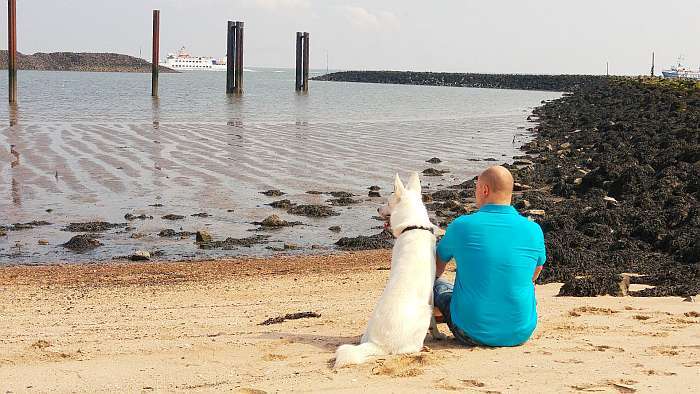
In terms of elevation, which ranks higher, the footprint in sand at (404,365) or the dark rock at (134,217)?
the footprint in sand at (404,365)

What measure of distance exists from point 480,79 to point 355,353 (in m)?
111

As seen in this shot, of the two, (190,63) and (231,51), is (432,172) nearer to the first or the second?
(231,51)

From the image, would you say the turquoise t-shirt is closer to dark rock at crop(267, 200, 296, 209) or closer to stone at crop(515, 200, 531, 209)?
stone at crop(515, 200, 531, 209)

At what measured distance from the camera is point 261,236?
11.2m

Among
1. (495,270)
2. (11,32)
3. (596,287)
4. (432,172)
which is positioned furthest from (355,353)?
(11,32)

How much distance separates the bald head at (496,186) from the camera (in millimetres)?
4777

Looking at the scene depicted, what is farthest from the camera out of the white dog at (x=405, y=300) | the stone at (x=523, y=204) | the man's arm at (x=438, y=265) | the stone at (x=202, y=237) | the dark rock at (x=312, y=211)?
the dark rock at (x=312, y=211)

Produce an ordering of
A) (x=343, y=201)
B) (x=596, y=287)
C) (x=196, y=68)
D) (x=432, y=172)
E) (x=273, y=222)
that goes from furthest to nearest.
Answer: (x=196, y=68) → (x=432, y=172) → (x=343, y=201) → (x=273, y=222) → (x=596, y=287)

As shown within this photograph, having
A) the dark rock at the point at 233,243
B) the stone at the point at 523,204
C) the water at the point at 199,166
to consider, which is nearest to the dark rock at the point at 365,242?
the water at the point at 199,166

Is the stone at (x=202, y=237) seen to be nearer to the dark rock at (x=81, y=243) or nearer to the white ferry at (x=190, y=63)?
the dark rock at (x=81, y=243)

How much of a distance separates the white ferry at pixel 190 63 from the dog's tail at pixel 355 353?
164 m

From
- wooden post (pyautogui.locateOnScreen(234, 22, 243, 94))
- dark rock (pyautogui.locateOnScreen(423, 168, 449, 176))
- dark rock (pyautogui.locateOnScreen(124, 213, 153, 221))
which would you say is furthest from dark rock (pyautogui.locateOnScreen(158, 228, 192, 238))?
wooden post (pyautogui.locateOnScreen(234, 22, 243, 94))

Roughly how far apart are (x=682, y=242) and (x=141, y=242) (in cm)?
642

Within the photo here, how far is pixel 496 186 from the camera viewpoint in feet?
15.7
